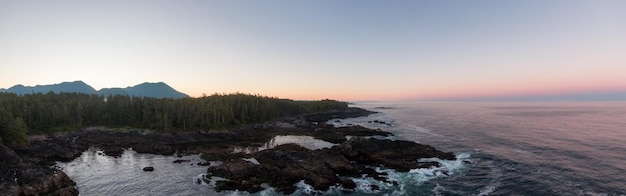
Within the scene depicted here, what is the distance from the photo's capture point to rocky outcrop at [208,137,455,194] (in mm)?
48566

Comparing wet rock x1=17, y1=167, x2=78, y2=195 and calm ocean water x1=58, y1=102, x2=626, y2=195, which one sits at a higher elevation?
wet rock x1=17, y1=167, x2=78, y2=195

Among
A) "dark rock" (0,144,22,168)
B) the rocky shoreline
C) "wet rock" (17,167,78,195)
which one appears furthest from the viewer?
"dark rock" (0,144,22,168)

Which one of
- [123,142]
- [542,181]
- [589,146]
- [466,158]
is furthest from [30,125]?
[589,146]

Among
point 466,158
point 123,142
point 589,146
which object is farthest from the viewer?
point 123,142

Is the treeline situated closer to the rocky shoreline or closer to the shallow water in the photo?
the rocky shoreline

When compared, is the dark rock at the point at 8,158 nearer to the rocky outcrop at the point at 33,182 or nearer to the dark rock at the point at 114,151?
the rocky outcrop at the point at 33,182

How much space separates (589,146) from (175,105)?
Result: 13864 cm

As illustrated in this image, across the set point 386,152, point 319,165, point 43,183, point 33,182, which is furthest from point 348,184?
point 33,182

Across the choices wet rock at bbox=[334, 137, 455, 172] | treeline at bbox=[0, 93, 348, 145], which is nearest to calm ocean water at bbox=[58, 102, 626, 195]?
wet rock at bbox=[334, 137, 455, 172]

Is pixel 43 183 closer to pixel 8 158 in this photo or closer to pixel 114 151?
pixel 8 158

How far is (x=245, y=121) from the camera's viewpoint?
13738 centimetres

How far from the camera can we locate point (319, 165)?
180 feet

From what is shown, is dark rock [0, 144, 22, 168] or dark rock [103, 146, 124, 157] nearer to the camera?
dark rock [0, 144, 22, 168]

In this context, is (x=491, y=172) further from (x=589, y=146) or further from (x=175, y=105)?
(x=175, y=105)
